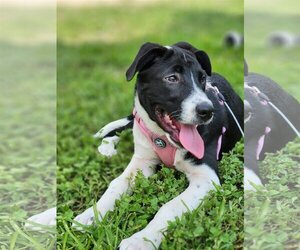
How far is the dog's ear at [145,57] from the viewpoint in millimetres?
3230

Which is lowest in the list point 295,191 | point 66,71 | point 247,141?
point 66,71

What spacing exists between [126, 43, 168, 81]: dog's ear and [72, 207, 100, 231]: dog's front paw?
0.68m

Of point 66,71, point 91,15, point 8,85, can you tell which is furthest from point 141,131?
point 91,15

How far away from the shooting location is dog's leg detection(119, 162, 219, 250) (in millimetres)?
3088

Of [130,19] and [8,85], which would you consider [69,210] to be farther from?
[130,19]

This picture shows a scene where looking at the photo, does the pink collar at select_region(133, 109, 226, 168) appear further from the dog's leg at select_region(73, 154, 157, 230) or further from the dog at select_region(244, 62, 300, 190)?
the dog at select_region(244, 62, 300, 190)

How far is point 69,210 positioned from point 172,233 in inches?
25.9

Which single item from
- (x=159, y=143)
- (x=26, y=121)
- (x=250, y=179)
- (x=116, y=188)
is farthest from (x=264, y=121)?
(x=26, y=121)

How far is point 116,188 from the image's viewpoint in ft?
11.4

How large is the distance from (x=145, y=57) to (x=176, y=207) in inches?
27.4

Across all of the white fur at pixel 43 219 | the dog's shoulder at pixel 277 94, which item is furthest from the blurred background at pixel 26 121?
the dog's shoulder at pixel 277 94

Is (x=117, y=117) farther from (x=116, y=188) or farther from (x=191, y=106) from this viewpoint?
(x=191, y=106)

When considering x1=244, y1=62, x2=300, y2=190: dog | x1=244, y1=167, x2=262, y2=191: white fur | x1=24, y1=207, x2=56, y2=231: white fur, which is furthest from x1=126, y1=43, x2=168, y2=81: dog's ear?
x1=24, y1=207, x2=56, y2=231: white fur

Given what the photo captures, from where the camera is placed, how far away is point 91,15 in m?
9.35
